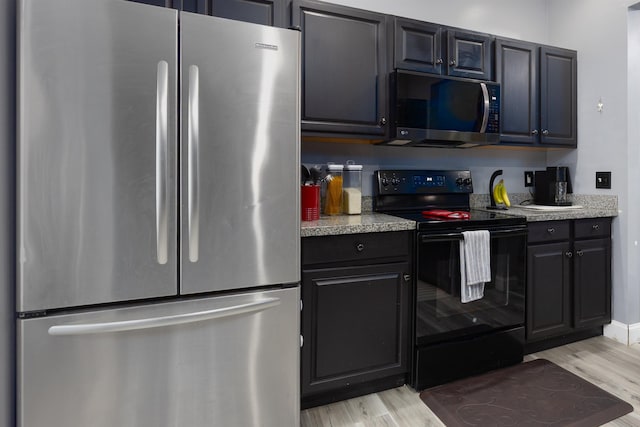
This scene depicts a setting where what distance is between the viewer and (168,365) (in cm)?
123

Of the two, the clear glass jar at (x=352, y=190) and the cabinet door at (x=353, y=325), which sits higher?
the clear glass jar at (x=352, y=190)

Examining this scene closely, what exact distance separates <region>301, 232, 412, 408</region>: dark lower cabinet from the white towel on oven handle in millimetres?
306

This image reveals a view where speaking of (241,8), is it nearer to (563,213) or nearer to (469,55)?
(469,55)

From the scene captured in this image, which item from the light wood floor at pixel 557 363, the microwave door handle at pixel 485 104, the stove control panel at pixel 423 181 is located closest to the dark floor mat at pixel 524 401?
the light wood floor at pixel 557 363

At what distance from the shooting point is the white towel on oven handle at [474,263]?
1863 mm

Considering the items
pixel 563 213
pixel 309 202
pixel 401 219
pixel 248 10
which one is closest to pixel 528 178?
pixel 563 213

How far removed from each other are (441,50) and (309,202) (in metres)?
1.33

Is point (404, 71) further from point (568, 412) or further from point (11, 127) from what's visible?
point (568, 412)

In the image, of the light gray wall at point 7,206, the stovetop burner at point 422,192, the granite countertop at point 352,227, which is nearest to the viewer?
the light gray wall at point 7,206

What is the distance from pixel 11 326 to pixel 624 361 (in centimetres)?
314

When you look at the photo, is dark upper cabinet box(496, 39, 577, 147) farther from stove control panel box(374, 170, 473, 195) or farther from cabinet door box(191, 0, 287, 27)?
cabinet door box(191, 0, 287, 27)

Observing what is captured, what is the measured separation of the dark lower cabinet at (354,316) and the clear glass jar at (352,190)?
0.43 meters

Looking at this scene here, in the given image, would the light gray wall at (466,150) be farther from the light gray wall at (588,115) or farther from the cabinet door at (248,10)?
the cabinet door at (248,10)

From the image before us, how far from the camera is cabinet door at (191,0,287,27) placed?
67.3 inches
